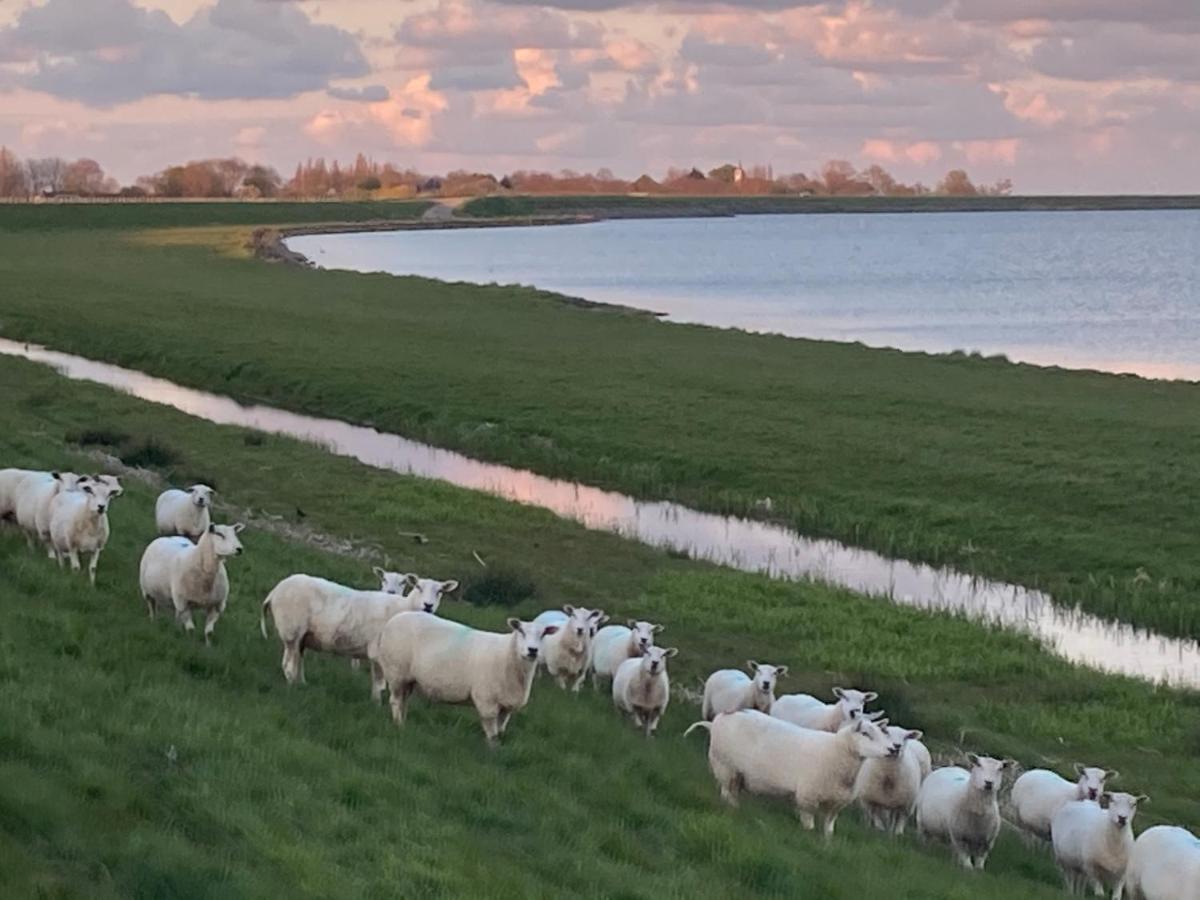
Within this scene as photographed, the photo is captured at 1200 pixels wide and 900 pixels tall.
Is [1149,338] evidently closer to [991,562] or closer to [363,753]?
[991,562]

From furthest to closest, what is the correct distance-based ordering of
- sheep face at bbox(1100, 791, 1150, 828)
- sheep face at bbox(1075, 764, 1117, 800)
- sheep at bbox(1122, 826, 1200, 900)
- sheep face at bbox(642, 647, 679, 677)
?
sheep face at bbox(642, 647, 679, 677)
sheep face at bbox(1075, 764, 1117, 800)
sheep face at bbox(1100, 791, 1150, 828)
sheep at bbox(1122, 826, 1200, 900)

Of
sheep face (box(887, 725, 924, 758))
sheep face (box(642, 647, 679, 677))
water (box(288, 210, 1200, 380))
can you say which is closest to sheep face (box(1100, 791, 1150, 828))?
sheep face (box(887, 725, 924, 758))

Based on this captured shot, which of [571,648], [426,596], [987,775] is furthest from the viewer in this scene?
[571,648]

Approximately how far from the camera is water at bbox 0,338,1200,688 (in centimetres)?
2075

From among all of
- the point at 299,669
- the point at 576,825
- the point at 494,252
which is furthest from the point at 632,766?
the point at 494,252

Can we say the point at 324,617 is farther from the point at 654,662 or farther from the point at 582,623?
the point at 654,662

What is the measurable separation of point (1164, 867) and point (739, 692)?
4.29 metres

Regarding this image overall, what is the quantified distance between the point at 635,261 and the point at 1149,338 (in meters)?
75.3

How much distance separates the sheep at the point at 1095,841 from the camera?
40.3 feet

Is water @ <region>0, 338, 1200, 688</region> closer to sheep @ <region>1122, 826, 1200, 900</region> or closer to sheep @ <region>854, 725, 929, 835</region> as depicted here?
→ sheep @ <region>854, 725, 929, 835</region>

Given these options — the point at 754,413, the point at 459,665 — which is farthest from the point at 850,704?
the point at 754,413

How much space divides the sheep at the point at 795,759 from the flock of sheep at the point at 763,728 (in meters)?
0.01

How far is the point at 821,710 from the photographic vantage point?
14.4m

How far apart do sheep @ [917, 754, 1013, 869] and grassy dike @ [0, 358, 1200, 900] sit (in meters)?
0.20
